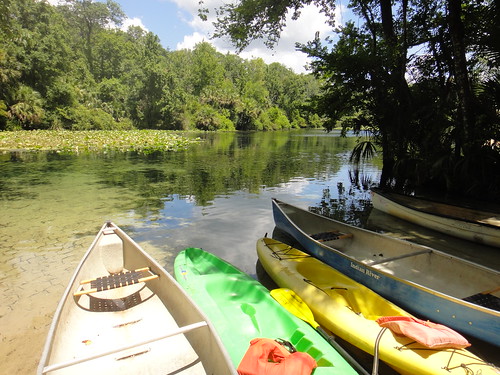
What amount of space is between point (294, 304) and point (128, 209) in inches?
289

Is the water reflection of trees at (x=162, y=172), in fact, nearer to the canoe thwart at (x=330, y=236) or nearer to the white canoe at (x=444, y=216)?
the white canoe at (x=444, y=216)

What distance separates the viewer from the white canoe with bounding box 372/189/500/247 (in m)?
7.37

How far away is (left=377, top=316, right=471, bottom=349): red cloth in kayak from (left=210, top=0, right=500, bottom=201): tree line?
25.6ft

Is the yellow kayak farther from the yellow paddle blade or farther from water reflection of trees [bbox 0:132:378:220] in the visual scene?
water reflection of trees [bbox 0:132:378:220]

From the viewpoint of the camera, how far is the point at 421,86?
13266 mm

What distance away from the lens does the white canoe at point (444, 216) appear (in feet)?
24.2

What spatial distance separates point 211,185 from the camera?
47.1ft

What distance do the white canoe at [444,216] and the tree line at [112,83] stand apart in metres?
6.21

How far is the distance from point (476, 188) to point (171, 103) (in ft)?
167

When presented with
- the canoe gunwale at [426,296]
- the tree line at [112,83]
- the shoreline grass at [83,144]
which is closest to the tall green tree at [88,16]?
the tree line at [112,83]

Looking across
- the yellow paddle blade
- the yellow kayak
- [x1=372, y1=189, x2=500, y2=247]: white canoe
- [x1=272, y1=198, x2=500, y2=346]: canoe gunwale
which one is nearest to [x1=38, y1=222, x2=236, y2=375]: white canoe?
the yellow paddle blade

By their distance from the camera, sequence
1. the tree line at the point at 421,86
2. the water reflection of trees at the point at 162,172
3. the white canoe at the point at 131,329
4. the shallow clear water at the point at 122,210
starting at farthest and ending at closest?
the water reflection of trees at the point at 162,172, the tree line at the point at 421,86, the shallow clear water at the point at 122,210, the white canoe at the point at 131,329

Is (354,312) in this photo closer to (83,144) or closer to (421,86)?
(421,86)

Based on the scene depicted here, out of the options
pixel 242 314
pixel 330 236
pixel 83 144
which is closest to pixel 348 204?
pixel 330 236
